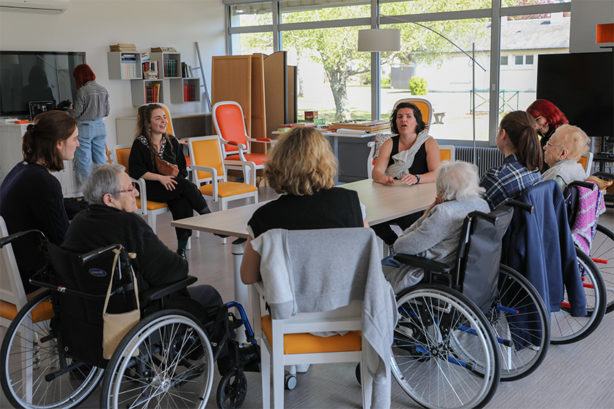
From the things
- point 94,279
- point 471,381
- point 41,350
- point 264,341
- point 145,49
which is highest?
point 145,49

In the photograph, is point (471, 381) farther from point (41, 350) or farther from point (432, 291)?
point (41, 350)

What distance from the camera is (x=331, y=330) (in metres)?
2.25

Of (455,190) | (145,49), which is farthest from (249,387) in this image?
(145,49)

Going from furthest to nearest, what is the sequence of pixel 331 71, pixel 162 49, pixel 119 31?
pixel 331 71 → pixel 162 49 → pixel 119 31

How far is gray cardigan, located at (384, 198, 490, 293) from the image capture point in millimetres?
2639

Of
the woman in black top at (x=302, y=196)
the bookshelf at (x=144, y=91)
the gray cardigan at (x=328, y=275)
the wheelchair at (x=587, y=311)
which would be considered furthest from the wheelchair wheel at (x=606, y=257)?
the bookshelf at (x=144, y=91)

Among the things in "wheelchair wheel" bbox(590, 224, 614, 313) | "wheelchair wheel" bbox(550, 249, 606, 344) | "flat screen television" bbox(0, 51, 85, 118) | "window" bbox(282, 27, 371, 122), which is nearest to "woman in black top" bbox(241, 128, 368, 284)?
"wheelchair wheel" bbox(550, 249, 606, 344)

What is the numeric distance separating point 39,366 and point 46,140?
103cm

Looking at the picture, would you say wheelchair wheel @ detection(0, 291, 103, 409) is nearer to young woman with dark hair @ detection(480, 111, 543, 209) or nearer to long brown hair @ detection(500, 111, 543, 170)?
young woman with dark hair @ detection(480, 111, 543, 209)

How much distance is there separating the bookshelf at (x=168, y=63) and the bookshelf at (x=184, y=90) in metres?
0.17

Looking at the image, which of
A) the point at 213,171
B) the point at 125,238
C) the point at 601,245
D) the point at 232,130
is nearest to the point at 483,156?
the point at 601,245

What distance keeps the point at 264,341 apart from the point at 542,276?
4.25 feet

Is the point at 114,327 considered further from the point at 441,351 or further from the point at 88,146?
the point at 88,146

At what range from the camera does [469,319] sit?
2.45 metres
